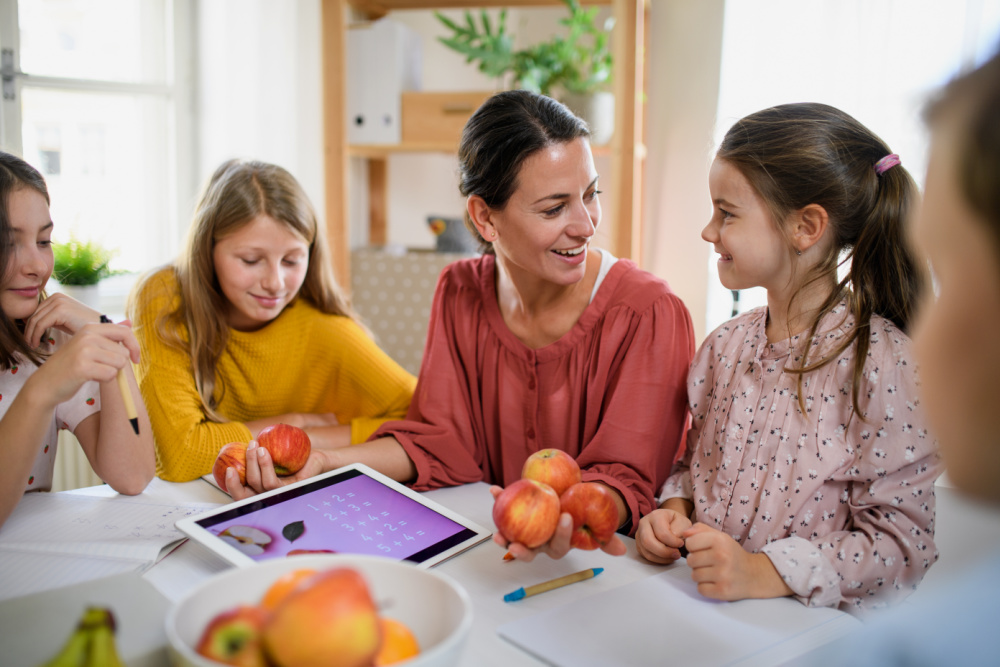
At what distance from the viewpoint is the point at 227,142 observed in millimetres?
2764

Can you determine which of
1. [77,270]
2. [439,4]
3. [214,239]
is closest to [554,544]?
[214,239]

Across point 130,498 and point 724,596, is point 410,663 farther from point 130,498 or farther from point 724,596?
point 130,498

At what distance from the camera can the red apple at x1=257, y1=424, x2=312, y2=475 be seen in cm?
109

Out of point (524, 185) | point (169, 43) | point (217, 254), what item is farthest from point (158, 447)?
point (169, 43)

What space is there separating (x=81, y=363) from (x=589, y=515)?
0.68m

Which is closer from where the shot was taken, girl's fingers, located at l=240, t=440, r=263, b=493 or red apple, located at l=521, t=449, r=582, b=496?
red apple, located at l=521, t=449, r=582, b=496

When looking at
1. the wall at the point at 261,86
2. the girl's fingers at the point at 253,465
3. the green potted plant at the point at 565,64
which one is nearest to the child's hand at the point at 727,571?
the girl's fingers at the point at 253,465

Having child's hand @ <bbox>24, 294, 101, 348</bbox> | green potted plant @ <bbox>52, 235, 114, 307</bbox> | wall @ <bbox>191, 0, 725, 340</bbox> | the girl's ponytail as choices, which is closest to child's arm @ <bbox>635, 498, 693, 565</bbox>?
the girl's ponytail

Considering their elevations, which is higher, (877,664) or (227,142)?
(227,142)

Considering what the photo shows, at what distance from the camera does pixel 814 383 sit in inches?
40.2

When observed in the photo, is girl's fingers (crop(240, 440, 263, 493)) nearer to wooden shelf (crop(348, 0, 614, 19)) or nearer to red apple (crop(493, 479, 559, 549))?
red apple (crop(493, 479, 559, 549))

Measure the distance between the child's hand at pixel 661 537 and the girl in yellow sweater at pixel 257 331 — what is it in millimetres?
709

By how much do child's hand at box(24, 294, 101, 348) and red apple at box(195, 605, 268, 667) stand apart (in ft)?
2.66

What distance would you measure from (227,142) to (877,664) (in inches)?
110
